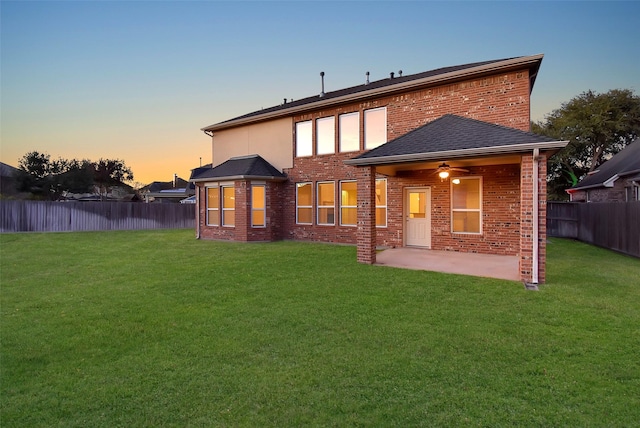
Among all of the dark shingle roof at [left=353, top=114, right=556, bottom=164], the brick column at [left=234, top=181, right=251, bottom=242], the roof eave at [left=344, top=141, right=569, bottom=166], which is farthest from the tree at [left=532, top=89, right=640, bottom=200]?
the brick column at [left=234, top=181, right=251, bottom=242]

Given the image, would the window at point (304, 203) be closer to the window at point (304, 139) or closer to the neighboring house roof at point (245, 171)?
the neighboring house roof at point (245, 171)

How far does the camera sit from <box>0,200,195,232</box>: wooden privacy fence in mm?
19797

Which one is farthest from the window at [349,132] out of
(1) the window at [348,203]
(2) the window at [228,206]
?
(2) the window at [228,206]

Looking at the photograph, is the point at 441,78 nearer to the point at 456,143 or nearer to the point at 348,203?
the point at 456,143

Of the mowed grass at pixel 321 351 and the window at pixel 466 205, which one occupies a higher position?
the window at pixel 466 205

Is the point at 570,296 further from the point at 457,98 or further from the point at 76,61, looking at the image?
the point at 76,61

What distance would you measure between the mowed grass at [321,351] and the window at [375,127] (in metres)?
6.48

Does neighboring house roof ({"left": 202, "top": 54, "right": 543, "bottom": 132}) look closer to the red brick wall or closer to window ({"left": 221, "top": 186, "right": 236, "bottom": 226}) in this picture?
the red brick wall

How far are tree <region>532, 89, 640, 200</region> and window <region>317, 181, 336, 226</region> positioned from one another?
1130 inches

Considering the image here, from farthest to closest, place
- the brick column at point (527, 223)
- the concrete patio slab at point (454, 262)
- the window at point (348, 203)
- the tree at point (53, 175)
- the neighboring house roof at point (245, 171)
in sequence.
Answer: the tree at point (53, 175) < the neighboring house roof at point (245, 171) < the window at point (348, 203) < the concrete patio slab at point (454, 262) < the brick column at point (527, 223)

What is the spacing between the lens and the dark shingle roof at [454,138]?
298 inches

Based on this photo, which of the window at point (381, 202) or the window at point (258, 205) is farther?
the window at point (258, 205)

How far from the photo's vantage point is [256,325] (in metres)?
4.83

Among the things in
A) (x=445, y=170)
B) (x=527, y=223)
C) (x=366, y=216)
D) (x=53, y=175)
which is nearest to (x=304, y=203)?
(x=366, y=216)
